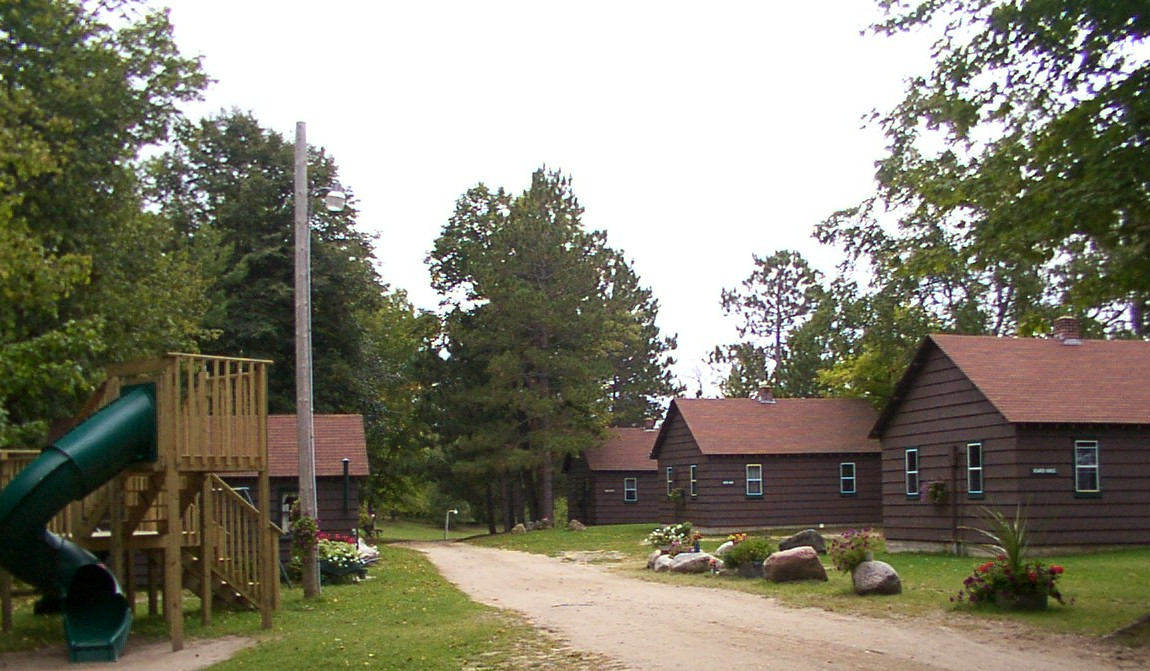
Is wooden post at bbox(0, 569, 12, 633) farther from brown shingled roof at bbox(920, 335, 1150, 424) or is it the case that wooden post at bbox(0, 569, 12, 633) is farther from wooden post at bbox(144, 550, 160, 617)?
brown shingled roof at bbox(920, 335, 1150, 424)

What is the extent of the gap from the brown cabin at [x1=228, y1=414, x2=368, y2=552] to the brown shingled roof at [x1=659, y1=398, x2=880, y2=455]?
14.0 metres

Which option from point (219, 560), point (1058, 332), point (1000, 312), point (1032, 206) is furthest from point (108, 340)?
point (1000, 312)

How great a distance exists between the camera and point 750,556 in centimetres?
2058

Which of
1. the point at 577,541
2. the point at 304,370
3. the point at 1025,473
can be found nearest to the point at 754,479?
the point at 577,541

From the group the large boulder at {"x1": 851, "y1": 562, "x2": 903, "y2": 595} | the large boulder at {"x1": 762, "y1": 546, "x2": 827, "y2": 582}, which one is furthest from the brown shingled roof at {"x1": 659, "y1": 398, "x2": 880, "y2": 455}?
the large boulder at {"x1": 851, "y1": 562, "x2": 903, "y2": 595}

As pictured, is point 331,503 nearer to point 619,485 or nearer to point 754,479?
point 754,479

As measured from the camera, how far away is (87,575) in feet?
45.3

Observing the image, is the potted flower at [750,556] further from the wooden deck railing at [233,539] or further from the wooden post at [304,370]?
the wooden deck railing at [233,539]

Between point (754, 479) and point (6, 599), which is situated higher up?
point (6, 599)

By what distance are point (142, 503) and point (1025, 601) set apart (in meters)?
11.8

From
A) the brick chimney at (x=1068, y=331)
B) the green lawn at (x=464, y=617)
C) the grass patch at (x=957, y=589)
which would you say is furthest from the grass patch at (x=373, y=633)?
the brick chimney at (x=1068, y=331)

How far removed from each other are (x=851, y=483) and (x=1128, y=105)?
28198mm

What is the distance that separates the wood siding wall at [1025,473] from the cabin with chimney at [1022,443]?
0.02 m

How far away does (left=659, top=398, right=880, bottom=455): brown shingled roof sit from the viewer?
37.9 m
